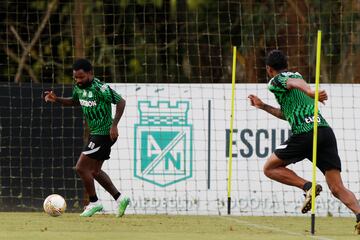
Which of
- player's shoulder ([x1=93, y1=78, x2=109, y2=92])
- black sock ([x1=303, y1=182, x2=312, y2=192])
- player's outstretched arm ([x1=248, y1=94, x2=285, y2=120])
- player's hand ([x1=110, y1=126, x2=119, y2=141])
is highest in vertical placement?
player's shoulder ([x1=93, y1=78, x2=109, y2=92])

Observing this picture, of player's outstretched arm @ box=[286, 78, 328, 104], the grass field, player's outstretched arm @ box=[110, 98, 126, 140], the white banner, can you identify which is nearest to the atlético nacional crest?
the white banner

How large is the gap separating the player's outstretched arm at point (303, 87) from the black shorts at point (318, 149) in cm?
65

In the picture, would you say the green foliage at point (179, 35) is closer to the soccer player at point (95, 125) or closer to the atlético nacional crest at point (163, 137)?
the atlético nacional crest at point (163, 137)

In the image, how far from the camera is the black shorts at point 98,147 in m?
15.7

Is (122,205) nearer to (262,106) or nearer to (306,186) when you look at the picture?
(262,106)

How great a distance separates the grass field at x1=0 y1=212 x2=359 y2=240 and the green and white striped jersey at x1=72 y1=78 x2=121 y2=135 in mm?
1308

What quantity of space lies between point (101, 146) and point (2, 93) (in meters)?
3.18

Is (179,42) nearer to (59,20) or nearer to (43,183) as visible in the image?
(59,20)

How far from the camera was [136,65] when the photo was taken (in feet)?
89.8

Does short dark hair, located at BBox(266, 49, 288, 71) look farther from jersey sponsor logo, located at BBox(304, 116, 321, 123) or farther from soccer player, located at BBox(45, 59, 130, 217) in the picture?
soccer player, located at BBox(45, 59, 130, 217)

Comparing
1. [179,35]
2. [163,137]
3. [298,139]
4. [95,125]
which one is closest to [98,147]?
[95,125]

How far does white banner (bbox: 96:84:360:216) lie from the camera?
704 inches

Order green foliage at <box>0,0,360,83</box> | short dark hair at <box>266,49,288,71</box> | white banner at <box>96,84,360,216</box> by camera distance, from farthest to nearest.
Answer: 1. green foliage at <box>0,0,360,83</box>
2. white banner at <box>96,84,360,216</box>
3. short dark hair at <box>266,49,288,71</box>

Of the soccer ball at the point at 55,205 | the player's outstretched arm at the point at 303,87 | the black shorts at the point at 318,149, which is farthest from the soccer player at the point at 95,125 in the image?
the player's outstretched arm at the point at 303,87
